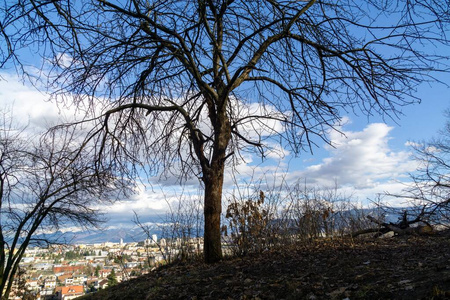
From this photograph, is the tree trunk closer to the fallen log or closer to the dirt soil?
the dirt soil

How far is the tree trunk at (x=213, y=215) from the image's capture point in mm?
5625

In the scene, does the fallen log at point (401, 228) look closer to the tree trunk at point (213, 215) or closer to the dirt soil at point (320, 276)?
the dirt soil at point (320, 276)

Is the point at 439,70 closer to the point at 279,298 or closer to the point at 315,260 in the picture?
the point at 315,260

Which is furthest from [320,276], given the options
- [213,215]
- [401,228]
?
[401,228]

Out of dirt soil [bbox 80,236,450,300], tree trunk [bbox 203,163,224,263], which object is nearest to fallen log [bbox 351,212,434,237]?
dirt soil [bbox 80,236,450,300]

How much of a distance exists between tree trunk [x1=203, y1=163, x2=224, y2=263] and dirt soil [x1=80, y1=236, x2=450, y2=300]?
9.7 inches

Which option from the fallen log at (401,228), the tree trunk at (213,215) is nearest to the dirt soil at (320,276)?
the tree trunk at (213,215)

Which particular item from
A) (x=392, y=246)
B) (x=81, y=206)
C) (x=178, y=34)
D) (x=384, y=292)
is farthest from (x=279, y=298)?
(x=81, y=206)

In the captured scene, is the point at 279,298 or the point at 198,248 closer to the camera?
the point at 279,298

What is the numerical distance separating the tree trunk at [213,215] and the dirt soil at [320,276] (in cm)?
25

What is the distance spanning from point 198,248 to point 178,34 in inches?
159

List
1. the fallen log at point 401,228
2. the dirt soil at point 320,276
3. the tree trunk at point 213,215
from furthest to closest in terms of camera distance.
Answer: the fallen log at point 401,228 < the tree trunk at point 213,215 < the dirt soil at point 320,276

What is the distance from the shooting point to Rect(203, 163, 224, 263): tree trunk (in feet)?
18.5

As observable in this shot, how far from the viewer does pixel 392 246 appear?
18.7 ft
